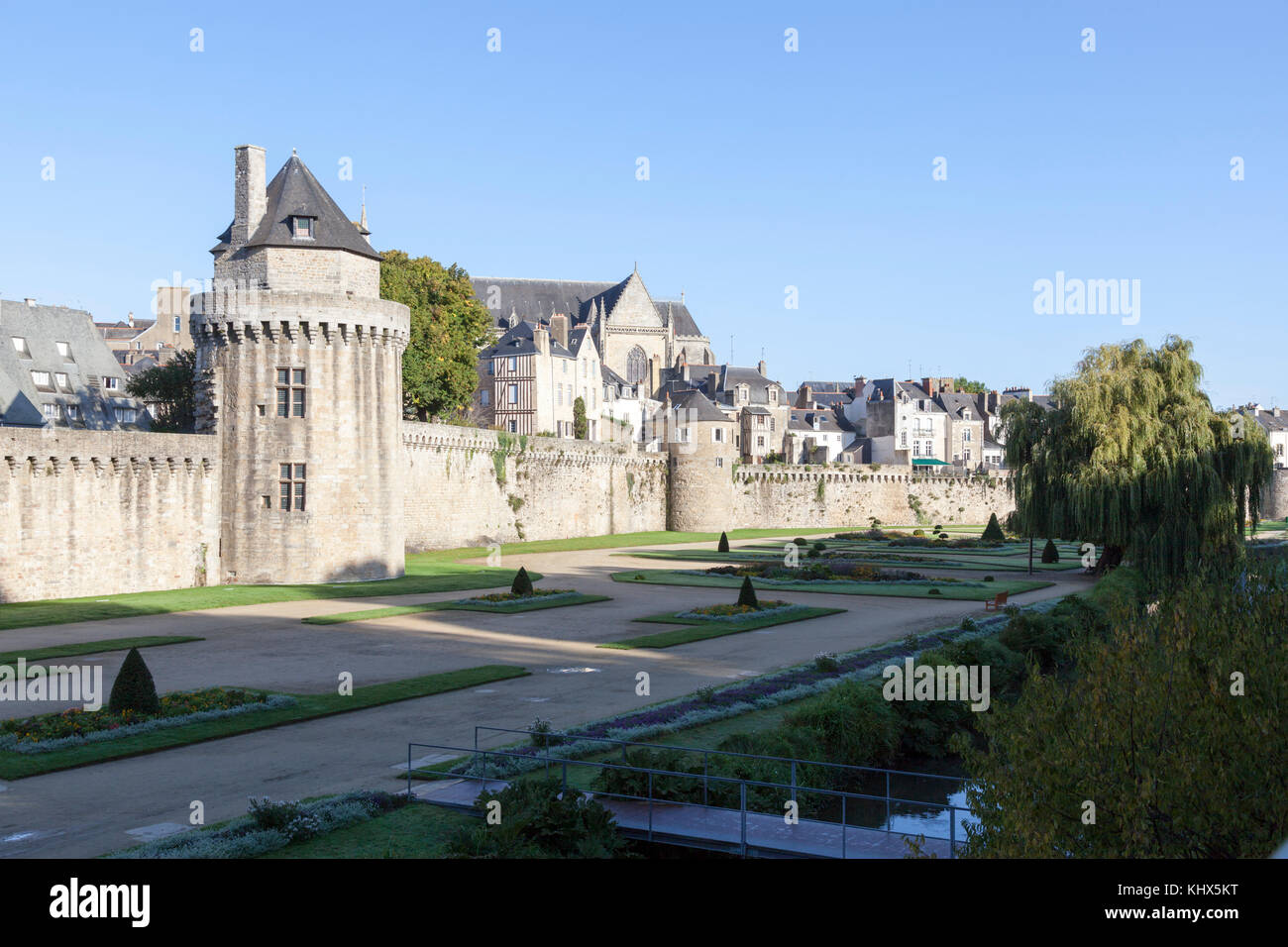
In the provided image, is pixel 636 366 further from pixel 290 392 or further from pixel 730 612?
pixel 730 612

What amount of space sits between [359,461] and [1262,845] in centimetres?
3415

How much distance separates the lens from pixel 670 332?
375 ft

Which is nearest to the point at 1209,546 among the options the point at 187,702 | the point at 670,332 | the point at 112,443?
the point at 187,702

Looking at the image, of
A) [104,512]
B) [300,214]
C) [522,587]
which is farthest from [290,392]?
[522,587]

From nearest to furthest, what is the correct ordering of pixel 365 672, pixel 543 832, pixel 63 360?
pixel 543 832 → pixel 365 672 → pixel 63 360

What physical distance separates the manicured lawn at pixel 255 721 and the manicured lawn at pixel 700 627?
14.2 ft

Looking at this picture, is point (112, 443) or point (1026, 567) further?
point (1026, 567)

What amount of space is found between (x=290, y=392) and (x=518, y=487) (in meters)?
22.9

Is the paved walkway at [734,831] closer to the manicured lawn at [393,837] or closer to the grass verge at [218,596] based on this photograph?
the manicured lawn at [393,837]

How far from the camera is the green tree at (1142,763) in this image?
30.1ft

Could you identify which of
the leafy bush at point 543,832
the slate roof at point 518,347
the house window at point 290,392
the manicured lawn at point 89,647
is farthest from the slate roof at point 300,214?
the slate roof at point 518,347

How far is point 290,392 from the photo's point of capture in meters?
38.6
